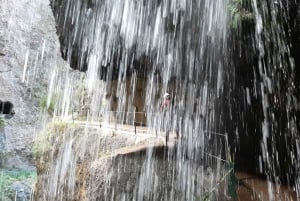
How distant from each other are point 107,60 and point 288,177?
9.21 meters

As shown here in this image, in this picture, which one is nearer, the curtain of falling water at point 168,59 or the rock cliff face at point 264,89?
the curtain of falling water at point 168,59

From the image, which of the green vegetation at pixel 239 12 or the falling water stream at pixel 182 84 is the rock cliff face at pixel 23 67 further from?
the green vegetation at pixel 239 12

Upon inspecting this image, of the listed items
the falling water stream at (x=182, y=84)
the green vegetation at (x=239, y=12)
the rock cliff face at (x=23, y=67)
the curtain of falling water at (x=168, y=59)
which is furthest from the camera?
the rock cliff face at (x=23, y=67)

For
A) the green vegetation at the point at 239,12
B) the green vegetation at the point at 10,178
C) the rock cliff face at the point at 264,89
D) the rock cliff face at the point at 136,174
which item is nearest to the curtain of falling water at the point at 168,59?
the rock cliff face at the point at 136,174

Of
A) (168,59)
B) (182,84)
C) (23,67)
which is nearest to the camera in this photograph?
(168,59)

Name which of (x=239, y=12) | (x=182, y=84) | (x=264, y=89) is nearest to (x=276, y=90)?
(x=264, y=89)

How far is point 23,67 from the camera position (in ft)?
111

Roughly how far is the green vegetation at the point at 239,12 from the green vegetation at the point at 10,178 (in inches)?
778

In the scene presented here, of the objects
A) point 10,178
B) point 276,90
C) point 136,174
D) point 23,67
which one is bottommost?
point 10,178

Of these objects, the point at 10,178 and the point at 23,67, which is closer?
the point at 10,178

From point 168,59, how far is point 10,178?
19.9 meters

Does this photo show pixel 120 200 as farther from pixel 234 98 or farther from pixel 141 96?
pixel 141 96

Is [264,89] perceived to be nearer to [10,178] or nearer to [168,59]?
[168,59]

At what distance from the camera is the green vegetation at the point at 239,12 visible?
29.1ft
